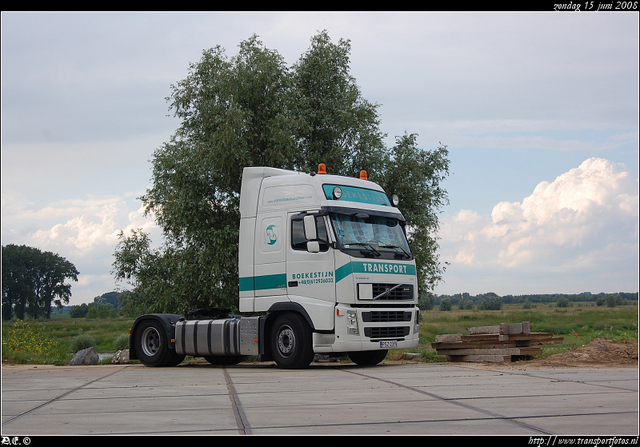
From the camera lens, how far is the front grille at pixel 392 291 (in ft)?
43.5

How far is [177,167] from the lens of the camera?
2291 cm

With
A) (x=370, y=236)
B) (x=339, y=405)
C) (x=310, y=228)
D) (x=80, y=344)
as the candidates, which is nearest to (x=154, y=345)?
(x=310, y=228)

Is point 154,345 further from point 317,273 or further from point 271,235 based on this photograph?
point 317,273

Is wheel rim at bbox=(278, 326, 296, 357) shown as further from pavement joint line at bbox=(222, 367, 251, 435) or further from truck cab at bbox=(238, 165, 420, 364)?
pavement joint line at bbox=(222, 367, 251, 435)

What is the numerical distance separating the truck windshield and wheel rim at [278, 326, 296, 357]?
218 centimetres

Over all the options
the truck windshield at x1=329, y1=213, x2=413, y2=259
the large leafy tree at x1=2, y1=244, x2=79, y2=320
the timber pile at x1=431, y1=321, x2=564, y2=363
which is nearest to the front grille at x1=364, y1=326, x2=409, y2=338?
the truck windshield at x1=329, y1=213, x2=413, y2=259

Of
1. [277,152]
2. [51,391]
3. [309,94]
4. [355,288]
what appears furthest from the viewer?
[309,94]

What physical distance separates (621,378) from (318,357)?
1068cm

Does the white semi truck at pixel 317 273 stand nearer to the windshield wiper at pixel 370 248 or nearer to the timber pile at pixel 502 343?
the windshield wiper at pixel 370 248

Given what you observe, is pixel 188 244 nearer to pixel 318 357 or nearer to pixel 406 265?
pixel 318 357

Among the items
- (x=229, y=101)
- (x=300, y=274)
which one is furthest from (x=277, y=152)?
(x=300, y=274)

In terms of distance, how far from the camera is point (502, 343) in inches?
576

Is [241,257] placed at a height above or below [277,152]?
below

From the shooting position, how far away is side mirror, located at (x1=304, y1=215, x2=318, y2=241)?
511 inches
